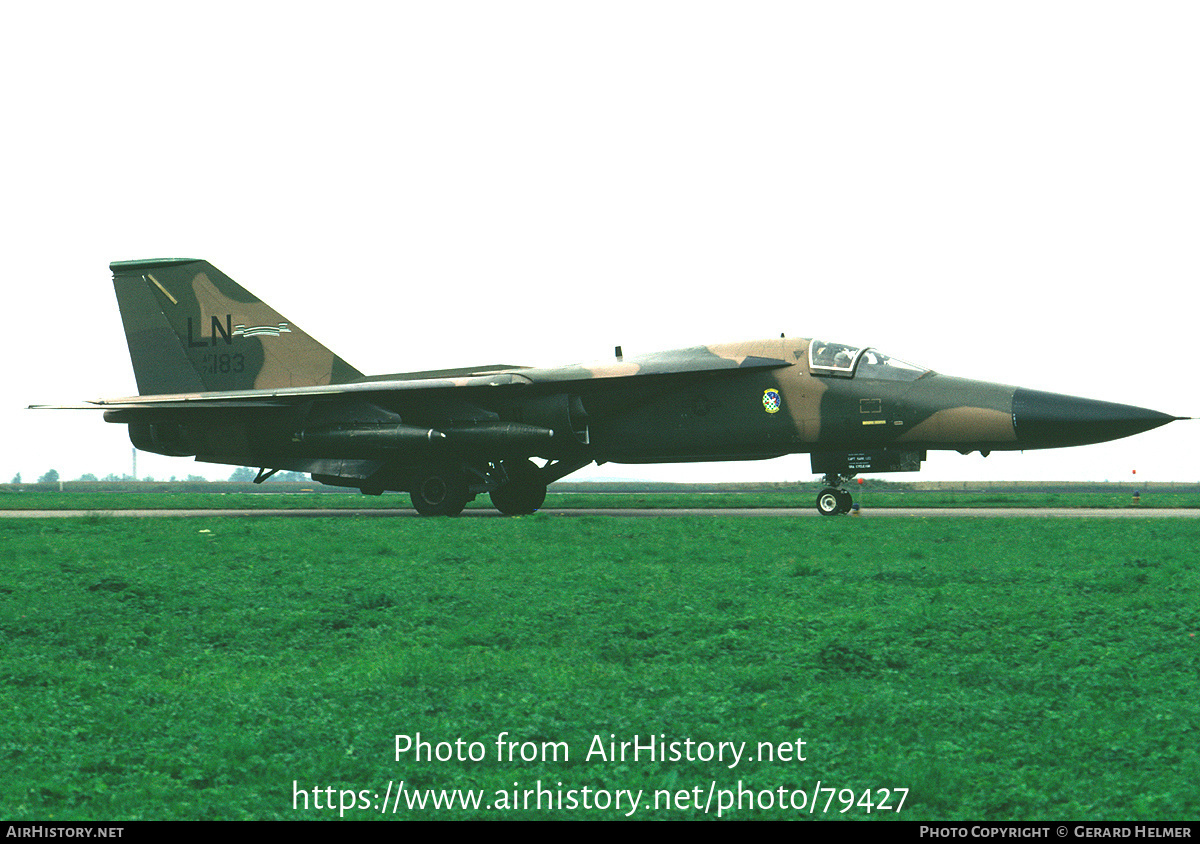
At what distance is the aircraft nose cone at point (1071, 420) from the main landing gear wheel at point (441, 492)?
11.6 meters

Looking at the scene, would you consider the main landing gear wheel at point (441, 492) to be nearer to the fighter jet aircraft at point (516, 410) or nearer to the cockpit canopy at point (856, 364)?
the fighter jet aircraft at point (516, 410)

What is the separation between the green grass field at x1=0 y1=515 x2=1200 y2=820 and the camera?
4398 mm

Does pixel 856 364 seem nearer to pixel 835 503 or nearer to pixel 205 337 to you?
pixel 835 503

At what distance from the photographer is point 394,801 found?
4.32 meters

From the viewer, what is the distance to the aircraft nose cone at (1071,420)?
17938 millimetres

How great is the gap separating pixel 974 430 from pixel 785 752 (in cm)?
1519

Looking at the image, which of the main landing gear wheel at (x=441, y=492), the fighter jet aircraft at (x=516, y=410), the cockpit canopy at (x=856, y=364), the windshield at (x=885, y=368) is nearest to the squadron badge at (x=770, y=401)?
the fighter jet aircraft at (x=516, y=410)

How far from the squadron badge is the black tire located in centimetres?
198

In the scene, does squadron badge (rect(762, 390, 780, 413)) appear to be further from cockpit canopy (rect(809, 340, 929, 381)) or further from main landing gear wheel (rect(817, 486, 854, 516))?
main landing gear wheel (rect(817, 486, 854, 516))

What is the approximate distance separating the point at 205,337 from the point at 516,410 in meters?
A: 9.48

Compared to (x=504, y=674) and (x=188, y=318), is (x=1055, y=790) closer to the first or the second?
(x=504, y=674)

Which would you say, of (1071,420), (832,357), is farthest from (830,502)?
(1071,420)

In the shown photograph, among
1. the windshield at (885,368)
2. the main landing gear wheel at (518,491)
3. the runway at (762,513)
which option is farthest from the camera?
the main landing gear wheel at (518,491)
